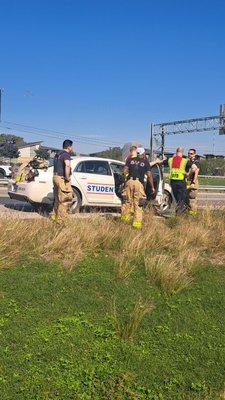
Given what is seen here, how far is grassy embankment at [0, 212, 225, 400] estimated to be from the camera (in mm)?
4027

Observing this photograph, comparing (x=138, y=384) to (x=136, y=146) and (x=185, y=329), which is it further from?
(x=136, y=146)

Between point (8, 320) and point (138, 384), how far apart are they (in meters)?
1.33

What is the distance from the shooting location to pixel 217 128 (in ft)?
193

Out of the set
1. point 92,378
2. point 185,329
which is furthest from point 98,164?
point 92,378

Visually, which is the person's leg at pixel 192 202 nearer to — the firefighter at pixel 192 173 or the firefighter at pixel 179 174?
the firefighter at pixel 192 173

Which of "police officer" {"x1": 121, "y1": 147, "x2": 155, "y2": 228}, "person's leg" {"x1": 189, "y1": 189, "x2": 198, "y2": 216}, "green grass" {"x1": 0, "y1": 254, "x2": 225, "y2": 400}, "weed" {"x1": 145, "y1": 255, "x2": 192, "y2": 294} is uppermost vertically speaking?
"police officer" {"x1": 121, "y1": 147, "x2": 155, "y2": 228}

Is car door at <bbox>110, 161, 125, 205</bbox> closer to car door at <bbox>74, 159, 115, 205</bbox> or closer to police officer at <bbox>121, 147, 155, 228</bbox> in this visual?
car door at <bbox>74, 159, 115, 205</bbox>

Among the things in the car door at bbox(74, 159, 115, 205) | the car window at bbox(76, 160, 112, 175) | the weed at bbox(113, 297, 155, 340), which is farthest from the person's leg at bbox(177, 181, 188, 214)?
the weed at bbox(113, 297, 155, 340)

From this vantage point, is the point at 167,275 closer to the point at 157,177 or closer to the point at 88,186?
the point at 88,186

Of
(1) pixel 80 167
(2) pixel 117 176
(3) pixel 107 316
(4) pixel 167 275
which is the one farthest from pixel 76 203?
(3) pixel 107 316

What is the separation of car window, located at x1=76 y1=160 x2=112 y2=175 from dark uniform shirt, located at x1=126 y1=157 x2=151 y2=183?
3199mm

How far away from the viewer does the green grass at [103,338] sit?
3.97m

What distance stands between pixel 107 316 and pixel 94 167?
317 inches

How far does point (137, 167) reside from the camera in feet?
30.8
